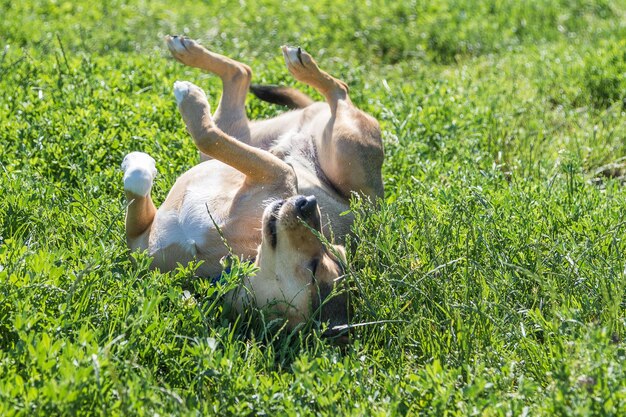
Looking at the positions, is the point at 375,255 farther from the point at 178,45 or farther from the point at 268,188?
the point at 178,45

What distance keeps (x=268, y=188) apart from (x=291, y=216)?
64 centimetres

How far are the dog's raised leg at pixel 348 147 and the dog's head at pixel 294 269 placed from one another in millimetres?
1092

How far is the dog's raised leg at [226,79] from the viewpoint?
6191 mm

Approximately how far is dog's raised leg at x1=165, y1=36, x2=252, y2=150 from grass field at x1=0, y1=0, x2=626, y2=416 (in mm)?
354

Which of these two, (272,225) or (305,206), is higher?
(305,206)

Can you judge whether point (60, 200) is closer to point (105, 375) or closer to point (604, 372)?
point (105, 375)

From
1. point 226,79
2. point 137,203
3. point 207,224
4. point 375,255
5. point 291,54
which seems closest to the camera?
point 375,255

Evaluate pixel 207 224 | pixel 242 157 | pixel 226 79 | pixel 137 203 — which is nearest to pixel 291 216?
pixel 207 224

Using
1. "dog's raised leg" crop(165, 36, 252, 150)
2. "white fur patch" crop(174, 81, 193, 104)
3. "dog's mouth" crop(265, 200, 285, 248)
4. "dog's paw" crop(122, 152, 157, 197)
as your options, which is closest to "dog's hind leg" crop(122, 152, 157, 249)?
"dog's paw" crop(122, 152, 157, 197)

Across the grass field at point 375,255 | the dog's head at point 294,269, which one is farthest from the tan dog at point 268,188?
the grass field at point 375,255

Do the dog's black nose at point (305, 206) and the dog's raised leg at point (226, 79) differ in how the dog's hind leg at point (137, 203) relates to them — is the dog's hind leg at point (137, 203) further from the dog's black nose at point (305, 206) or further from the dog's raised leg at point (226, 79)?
the dog's raised leg at point (226, 79)

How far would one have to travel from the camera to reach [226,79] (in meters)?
6.36

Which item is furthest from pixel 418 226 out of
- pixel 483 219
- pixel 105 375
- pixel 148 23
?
pixel 148 23

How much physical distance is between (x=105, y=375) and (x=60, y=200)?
6.80 ft
